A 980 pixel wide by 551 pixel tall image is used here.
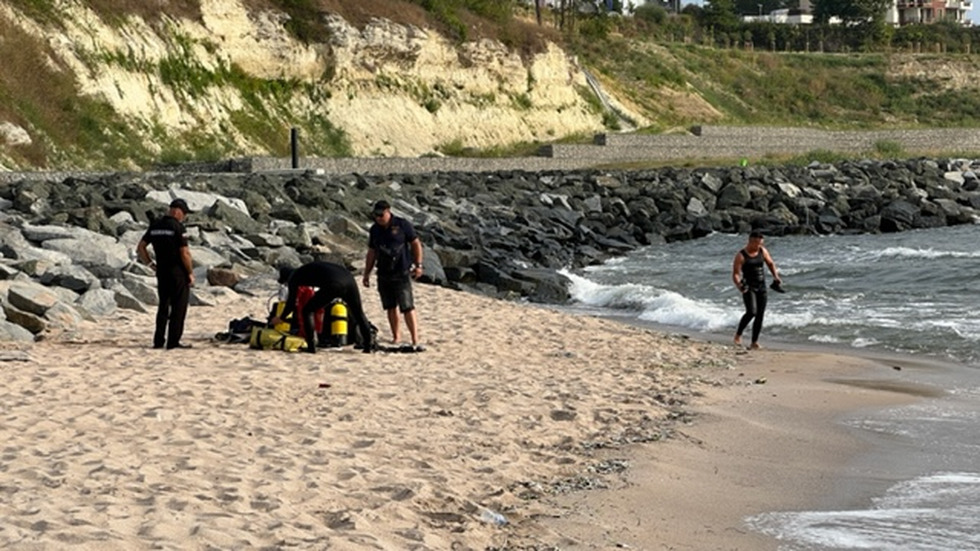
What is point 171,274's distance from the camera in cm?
1370

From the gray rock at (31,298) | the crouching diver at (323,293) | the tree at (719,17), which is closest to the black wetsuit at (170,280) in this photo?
the crouching diver at (323,293)

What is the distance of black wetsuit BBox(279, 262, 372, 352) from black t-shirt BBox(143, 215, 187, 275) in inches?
43.7

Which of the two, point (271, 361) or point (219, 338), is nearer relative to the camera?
point (271, 361)

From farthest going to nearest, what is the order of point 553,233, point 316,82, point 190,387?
point 316,82, point 553,233, point 190,387

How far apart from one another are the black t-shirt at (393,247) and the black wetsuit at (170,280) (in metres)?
1.87

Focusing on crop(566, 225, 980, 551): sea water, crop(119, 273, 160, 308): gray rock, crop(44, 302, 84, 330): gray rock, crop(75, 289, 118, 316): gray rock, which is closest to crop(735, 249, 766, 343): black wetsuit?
crop(566, 225, 980, 551): sea water

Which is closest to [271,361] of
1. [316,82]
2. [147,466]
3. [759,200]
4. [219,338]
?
[219,338]

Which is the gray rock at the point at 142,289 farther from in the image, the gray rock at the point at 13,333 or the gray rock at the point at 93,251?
the gray rock at the point at 13,333

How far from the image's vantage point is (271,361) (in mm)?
12734

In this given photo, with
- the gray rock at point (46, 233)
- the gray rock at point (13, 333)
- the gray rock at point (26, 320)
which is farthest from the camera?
the gray rock at point (46, 233)

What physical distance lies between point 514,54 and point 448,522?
52.4 metres

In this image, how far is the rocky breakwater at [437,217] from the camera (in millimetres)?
17016

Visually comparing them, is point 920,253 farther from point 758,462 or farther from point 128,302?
point 758,462

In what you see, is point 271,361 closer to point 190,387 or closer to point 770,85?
point 190,387
